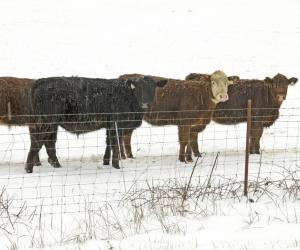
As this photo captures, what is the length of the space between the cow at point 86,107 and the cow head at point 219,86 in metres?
1.14

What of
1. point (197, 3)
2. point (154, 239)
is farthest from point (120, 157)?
point (197, 3)

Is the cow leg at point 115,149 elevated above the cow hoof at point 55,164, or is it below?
above

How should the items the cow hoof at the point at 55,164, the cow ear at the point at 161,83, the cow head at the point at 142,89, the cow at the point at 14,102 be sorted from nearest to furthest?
the cow hoof at the point at 55,164, the cow head at the point at 142,89, the cow at the point at 14,102, the cow ear at the point at 161,83

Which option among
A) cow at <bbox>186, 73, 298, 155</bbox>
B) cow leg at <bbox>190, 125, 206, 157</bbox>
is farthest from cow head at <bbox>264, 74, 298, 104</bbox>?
cow leg at <bbox>190, 125, 206, 157</bbox>

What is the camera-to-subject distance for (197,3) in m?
33.5

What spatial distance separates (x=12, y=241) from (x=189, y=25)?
76.2 ft

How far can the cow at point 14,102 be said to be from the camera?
973 cm

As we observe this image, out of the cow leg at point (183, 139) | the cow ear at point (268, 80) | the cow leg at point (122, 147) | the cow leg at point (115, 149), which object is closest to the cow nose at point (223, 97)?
the cow leg at point (183, 139)

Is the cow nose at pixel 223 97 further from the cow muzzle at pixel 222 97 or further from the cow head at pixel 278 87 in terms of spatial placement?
the cow head at pixel 278 87

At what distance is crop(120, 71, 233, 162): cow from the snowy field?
0.63m

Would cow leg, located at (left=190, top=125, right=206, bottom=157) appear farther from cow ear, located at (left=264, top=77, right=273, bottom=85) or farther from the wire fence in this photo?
cow ear, located at (left=264, top=77, right=273, bottom=85)

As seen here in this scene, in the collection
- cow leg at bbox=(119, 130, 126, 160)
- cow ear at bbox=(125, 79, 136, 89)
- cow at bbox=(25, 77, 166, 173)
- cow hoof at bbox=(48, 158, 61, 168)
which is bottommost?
cow hoof at bbox=(48, 158, 61, 168)

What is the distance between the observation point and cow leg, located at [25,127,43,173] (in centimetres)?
900

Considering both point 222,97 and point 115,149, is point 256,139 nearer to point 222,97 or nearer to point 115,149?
point 222,97
